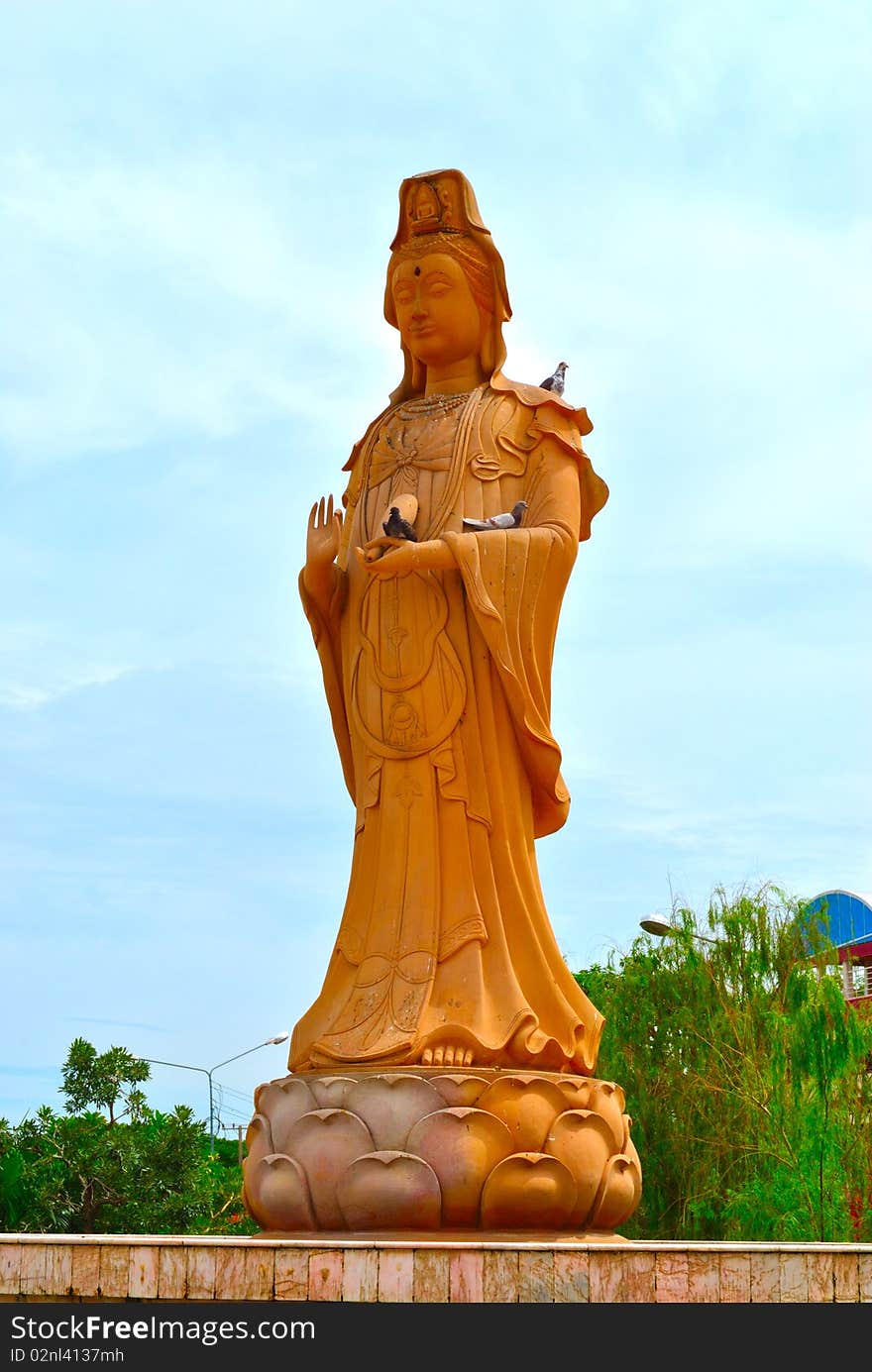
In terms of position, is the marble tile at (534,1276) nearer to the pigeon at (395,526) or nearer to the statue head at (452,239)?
the pigeon at (395,526)

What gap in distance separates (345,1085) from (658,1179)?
9.90 metres

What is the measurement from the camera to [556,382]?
779 cm

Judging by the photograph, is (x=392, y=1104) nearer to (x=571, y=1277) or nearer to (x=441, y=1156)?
(x=441, y=1156)

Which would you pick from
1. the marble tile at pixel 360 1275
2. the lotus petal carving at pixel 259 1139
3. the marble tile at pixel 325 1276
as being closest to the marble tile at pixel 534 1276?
the marble tile at pixel 360 1275

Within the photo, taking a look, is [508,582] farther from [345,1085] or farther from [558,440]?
[345,1085]

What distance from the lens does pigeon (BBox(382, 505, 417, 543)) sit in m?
7.19

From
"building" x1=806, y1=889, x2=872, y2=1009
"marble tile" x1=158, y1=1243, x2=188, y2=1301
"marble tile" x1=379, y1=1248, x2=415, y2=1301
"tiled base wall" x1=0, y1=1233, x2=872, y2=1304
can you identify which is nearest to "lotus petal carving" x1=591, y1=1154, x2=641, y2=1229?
"tiled base wall" x1=0, y1=1233, x2=872, y2=1304

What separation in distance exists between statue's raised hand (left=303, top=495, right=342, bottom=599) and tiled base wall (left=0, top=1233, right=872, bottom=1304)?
321 centimetres

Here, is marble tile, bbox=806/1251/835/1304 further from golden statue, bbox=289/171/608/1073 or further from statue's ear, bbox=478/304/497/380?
statue's ear, bbox=478/304/497/380

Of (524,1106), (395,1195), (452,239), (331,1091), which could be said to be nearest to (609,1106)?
(524,1106)

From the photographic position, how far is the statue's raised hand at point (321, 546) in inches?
291

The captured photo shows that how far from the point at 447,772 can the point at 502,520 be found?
1.14 m

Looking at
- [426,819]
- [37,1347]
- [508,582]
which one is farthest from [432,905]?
[37,1347]

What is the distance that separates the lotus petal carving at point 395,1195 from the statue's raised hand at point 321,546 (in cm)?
261
